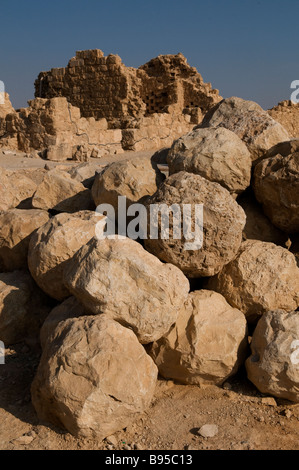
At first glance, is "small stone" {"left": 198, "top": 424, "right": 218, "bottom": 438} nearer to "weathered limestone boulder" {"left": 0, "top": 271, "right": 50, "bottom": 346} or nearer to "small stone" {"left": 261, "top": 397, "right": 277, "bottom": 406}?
"small stone" {"left": 261, "top": 397, "right": 277, "bottom": 406}

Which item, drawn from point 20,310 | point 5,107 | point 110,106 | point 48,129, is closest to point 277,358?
point 20,310

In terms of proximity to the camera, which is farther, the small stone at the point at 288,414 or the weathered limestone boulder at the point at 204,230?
the weathered limestone boulder at the point at 204,230

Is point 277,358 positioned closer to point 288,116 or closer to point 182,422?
point 182,422

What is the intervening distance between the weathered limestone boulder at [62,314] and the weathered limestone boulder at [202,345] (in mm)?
687

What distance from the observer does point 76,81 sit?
59.4ft

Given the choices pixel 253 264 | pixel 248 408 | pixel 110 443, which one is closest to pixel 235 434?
pixel 248 408

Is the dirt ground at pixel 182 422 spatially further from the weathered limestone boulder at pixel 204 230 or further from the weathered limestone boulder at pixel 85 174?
the weathered limestone boulder at pixel 85 174

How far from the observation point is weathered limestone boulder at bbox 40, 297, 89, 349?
3471mm

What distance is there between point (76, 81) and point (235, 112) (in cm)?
1472

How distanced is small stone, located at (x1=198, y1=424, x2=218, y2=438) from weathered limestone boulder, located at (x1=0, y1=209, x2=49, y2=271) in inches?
94.9

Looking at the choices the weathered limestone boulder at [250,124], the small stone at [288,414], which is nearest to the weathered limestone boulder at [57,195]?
the weathered limestone boulder at [250,124]

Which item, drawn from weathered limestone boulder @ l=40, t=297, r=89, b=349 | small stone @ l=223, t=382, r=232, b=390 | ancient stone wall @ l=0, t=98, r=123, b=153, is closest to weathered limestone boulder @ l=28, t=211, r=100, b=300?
weathered limestone boulder @ l=40, t=297, r=89, b=349

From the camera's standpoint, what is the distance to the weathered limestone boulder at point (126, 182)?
165 inches

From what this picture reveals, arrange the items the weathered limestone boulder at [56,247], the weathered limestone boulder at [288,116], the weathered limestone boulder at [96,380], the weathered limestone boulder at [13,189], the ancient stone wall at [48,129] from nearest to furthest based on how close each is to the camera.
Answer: the weathered limestone boulder at [96,380] → the weathered limestone boulder at [56,247] → the weathered limestone boulder at [13,189] → the ancient stone wall at [48,129] → the weathered limestone boulder at [288,116]
